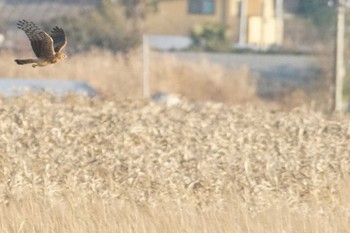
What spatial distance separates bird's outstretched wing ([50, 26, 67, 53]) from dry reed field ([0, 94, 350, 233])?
141 cm

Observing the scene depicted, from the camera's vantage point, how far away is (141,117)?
11766mm

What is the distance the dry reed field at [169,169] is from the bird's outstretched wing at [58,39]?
1.41 meters

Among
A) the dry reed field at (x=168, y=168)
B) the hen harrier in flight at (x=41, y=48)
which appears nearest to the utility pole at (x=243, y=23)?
the dry reed field at (x=168, y=168)

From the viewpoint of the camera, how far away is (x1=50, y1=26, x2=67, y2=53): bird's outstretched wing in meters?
6.68

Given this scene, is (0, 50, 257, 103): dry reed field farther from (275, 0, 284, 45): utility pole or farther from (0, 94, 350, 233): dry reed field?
(275, 0, 284, 45): utility pole

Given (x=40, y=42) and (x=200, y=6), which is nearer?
(x=40, y=42)

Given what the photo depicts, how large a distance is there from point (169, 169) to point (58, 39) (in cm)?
358

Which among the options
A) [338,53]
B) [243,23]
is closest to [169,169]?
[338,53]

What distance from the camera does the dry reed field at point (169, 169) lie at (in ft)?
26.1

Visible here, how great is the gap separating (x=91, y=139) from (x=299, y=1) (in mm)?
38112

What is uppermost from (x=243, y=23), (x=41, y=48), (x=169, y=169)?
(x=41, y=48)

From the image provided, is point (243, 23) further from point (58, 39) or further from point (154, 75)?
point (58, 39)

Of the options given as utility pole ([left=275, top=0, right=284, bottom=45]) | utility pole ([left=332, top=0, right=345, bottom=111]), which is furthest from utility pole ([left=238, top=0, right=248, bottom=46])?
utility pole ([left=332, top=0, right=345, bottom=111])

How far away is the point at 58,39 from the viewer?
22.4ft
